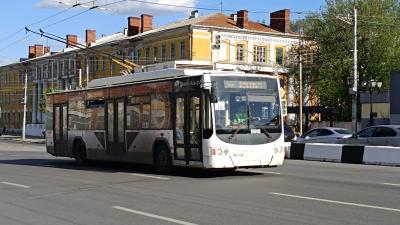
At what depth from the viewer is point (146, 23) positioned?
242 ft

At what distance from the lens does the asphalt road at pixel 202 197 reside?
9.94 metres

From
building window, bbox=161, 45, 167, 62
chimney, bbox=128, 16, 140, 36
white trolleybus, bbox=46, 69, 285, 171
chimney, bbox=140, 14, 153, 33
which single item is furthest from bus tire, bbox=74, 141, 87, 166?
chimney, bbox=128, 16, 140, 36

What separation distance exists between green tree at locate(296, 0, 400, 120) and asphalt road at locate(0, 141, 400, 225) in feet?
127

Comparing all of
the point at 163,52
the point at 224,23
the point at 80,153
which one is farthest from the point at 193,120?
the point at 163,52

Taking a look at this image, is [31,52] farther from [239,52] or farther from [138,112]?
[138,112]

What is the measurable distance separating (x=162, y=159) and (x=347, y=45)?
136ft

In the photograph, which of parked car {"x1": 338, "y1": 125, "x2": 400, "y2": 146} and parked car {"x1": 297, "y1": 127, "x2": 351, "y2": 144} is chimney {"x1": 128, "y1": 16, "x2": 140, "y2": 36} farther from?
parked car {"x1": 338, "y1": 125, "x2": 400, "y2": 146}

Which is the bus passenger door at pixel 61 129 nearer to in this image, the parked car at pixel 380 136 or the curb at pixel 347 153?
the curb at pixel 347 153

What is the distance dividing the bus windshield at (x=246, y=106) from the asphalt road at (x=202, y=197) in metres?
1.39

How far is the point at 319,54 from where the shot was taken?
58156mm

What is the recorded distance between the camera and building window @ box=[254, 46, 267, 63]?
66.6 meters

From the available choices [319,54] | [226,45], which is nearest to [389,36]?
[319,54]

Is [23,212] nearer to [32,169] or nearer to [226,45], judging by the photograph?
[32,169]

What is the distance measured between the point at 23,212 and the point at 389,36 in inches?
1959
